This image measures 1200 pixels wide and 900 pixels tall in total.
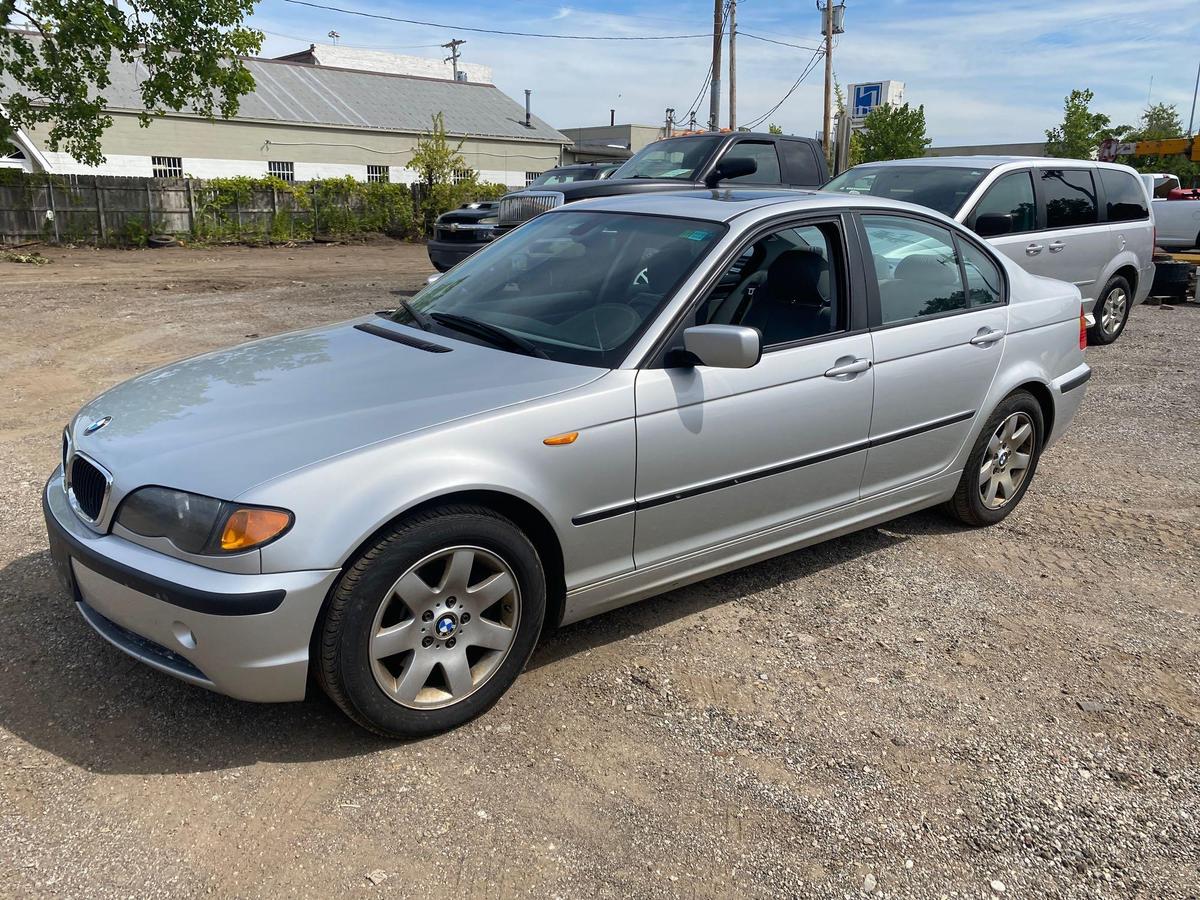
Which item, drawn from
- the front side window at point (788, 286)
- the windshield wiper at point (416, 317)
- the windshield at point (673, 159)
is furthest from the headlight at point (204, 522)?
the windshield at point (673, 159)

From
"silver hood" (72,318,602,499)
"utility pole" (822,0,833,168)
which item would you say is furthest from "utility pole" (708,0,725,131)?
"silver hood" (72,318,602,499)

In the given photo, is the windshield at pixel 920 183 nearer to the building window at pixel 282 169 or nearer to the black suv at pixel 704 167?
the black suv at pixel 704 167

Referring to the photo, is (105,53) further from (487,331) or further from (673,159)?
(487,331)

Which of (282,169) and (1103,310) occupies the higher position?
(282,169)

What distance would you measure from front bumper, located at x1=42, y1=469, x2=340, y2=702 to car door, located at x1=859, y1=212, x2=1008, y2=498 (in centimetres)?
254

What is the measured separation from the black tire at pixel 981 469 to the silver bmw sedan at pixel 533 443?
2cm

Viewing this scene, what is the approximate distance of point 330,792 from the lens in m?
2.90

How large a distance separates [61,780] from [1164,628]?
413cm

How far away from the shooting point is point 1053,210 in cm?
937

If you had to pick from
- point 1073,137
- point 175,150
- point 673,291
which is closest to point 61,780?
point 673,291

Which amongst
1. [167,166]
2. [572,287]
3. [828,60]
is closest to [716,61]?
[828,60]

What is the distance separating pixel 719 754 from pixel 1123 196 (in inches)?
369

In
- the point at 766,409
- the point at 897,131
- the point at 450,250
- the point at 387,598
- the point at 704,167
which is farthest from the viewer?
the point at 897,131

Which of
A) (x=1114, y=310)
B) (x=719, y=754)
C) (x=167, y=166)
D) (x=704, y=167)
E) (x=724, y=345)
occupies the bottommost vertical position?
(x=719, y=754)
